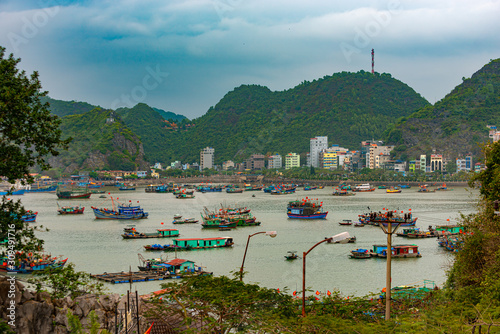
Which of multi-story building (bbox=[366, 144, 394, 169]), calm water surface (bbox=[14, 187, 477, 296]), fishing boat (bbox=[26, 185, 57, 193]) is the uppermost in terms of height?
multi-story building (bbox=[366, 144, 394, 169])

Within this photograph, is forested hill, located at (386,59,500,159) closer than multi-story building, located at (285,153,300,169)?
Yes

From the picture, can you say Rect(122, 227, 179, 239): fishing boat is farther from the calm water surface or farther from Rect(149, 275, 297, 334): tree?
Rect(149, 275, 297, 334): tree

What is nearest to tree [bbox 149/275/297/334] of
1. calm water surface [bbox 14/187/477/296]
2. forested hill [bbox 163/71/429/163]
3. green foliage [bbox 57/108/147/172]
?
calm water surface [bbox 14/187/477/296]

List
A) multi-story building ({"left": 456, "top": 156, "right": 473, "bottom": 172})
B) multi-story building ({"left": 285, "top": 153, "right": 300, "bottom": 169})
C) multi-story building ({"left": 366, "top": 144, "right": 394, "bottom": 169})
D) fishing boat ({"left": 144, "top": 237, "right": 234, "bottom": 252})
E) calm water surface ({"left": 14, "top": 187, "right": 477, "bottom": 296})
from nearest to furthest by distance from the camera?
calm water surface ({"left": 14, "top": 187, "right": 477, "bottom": 296}) < fishing boat ({"left": 144, "top": 237, "right": 234, "bottom": 252}) < multi-story building ({"left": 456, "top": 156, "right": 473, "bottom": 172}) < multi-story building ({"left": 366, "top": 144, "right": 394, "bottom": 169}) < multi-story building ({"left": 285, "top": 153, "right": 300, "bottom": 169})

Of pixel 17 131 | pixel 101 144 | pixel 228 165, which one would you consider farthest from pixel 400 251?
pixel 228 165

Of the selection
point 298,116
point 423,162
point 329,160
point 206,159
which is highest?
point 298,116

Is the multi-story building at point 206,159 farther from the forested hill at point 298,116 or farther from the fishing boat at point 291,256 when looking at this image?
the fishing boat at point 291,256

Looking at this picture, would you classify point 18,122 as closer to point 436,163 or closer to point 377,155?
point 436,163

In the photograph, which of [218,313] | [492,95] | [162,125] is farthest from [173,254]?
[162,125]

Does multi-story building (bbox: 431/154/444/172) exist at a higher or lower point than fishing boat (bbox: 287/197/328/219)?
higher
